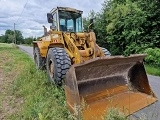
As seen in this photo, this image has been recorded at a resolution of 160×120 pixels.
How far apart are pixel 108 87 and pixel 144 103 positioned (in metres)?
0.88

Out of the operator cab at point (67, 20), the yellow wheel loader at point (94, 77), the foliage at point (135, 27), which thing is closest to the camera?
the yellow wheel loader at point (94, 77)

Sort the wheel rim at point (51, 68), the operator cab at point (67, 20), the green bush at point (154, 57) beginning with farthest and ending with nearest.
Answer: the green bush at point (154, 57)
the operator cab at point (67, 20)
the wheel rim at point (51, 68)

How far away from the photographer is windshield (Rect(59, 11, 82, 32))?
26.1 feet

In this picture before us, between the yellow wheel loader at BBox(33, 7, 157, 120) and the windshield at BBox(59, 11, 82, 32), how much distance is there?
0.50 meters

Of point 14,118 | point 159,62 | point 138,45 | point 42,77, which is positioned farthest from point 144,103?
point 138,45

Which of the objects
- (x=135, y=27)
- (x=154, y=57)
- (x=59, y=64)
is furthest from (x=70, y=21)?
(x=135, y=27)

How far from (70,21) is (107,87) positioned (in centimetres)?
301

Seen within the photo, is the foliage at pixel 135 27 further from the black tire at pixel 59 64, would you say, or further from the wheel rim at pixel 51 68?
the black tire at pixel 59 64

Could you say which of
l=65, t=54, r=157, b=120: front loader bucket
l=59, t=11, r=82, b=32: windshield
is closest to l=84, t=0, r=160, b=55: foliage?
l=59, t=11, r=82, b=32: windshield

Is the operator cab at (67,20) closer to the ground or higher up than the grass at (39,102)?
higher up

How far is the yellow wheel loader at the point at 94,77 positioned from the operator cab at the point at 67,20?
404 millimetres

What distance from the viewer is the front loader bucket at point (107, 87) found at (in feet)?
15.6

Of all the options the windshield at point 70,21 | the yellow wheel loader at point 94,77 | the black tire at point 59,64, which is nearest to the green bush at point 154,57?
the windshield at point 70,21

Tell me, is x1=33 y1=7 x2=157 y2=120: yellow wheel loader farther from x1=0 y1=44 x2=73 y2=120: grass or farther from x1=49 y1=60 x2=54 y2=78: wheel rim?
x1=0 y1=44 x2=73 y2=120: grass
